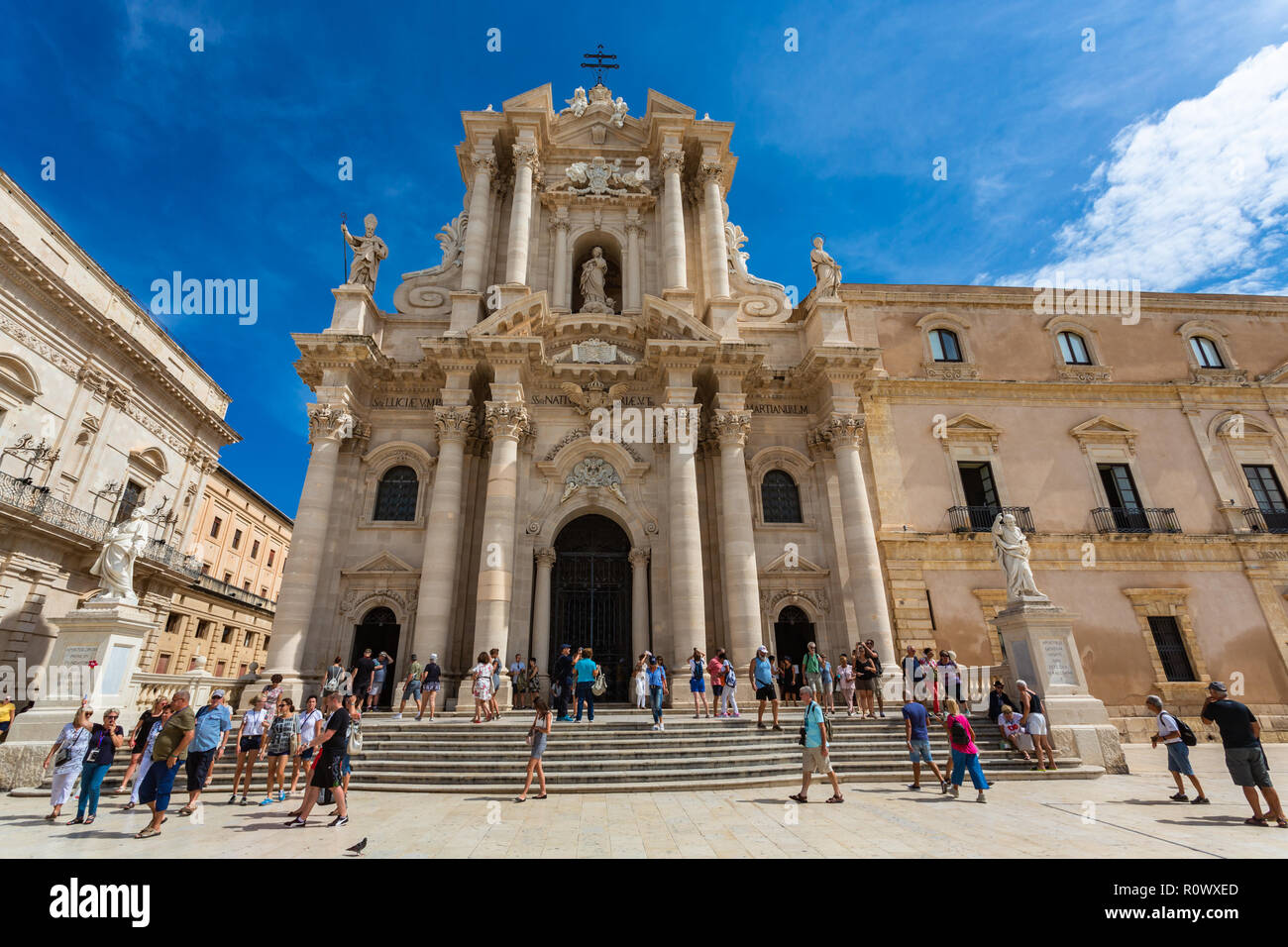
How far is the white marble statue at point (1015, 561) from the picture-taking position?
43.6 ft

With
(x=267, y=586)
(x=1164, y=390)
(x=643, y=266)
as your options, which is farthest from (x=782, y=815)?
(x=267, y=586)

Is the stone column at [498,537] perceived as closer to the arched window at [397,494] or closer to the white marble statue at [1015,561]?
the arched window at [397,494]

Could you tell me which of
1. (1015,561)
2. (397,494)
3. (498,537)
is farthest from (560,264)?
(1015,561)

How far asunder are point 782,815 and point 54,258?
29.9m

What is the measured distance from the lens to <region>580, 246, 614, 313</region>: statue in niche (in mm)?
21109

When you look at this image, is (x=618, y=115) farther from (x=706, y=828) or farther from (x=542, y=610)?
(x=706, y=828)

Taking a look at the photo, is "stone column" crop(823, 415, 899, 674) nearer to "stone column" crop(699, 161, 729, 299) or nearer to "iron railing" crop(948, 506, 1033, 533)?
"iron railing" crop(948, 506, 1033, 533)

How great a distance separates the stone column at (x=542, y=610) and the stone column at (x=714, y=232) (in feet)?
33.9

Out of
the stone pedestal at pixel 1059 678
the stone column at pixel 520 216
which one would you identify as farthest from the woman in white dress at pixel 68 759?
the stone pedestal at pixel 1059 678

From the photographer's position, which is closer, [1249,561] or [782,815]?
[782,815]

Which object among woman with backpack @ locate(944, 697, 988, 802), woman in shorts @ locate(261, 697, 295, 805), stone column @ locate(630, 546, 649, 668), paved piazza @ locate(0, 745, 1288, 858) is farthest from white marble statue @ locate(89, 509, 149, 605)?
woman with backpack @ locate(944, 697, 988, 802)

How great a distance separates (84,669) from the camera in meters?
10.8
